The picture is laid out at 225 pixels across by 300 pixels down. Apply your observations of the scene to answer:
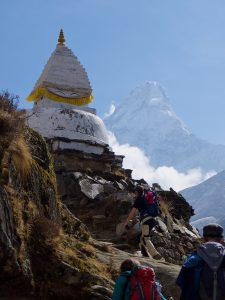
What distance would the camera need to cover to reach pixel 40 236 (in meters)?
8.79

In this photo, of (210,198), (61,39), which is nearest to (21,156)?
(61,39)

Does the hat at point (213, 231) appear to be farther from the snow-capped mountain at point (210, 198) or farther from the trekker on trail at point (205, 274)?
the snow-capped mountain at point (210, 198)

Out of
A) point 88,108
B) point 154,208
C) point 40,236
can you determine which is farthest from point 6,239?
point 88,108

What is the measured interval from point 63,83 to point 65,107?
1.60m

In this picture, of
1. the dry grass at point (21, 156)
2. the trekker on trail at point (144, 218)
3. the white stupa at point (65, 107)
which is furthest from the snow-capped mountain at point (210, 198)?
the dry grass at point (21, 156)

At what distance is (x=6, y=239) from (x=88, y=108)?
21.0m

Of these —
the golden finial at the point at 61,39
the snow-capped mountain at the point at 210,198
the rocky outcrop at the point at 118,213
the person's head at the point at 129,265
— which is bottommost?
the person's head at the point at 129,265

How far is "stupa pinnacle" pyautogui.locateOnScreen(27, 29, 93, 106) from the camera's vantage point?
28750 mm

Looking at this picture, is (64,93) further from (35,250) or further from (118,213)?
(35,250)

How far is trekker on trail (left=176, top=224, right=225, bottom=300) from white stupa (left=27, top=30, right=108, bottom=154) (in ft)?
61.5

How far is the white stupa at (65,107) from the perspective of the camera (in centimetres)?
2567

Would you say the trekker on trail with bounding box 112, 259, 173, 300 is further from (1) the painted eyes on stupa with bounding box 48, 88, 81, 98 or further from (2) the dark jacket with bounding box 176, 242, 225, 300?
(1) the painted eyes on stupa with bounding box 48, 88, 81, 98

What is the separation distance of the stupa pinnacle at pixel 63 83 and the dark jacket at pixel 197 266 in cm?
2296

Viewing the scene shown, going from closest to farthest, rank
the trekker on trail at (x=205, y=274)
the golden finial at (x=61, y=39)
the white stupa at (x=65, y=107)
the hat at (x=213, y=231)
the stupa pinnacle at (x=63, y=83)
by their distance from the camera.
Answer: the trekker on trail at (x=205, y=274) → the hat at (x=213, y=231) → the white stupa at (x=65, y=107) → the stupa pinnacle at (x=63, y=83) → the golden finial at (x=61, y=39)
